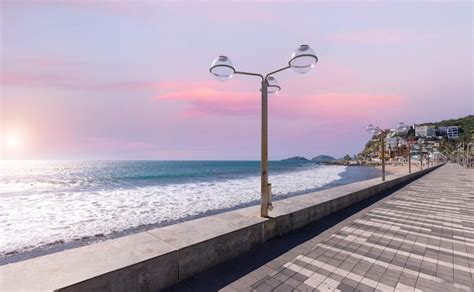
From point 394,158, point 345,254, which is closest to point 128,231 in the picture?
point 345,254

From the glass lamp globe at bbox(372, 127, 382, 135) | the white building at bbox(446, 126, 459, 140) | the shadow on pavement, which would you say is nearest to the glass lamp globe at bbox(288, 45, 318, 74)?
the shadow on pavement

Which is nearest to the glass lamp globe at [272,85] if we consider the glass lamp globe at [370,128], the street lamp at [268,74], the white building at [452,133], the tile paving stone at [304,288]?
the street lamp at [268,74]

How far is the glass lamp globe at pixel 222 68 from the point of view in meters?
4.50

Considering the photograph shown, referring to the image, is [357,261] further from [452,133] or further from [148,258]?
[452,133]

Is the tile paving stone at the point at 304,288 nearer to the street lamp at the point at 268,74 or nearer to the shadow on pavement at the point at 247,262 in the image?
Result: the shadow on pavement at the point at 247,262

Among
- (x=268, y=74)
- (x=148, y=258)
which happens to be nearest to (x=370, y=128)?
(x=268, y=74)

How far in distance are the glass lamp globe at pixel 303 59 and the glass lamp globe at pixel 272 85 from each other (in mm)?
965

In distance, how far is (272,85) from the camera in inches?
215

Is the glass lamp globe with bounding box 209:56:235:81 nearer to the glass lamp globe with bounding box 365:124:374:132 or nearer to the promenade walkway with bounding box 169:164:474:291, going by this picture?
the promenade walkway with bounding box 169:164:474:291

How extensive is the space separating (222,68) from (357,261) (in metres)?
4.10

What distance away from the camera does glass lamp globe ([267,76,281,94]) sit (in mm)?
5435

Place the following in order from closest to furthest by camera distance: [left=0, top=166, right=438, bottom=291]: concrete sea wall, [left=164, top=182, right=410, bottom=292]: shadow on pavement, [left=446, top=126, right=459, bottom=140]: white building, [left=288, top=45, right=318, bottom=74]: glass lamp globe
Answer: [left=0, top=166, right=438, bottom=291]: concrete sea wall
[left=164, top=182, right=410, bottom=292]: shadow on pavement
[left=288, top=45, right=318, bottom=74]: glass lamp globe
[left=446, top=126, right=459, bottom=140]: white building

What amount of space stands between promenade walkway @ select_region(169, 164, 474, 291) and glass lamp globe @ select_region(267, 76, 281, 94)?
10.7ft

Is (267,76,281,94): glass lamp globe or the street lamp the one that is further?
(267,76,281,94): glass lamp globe
